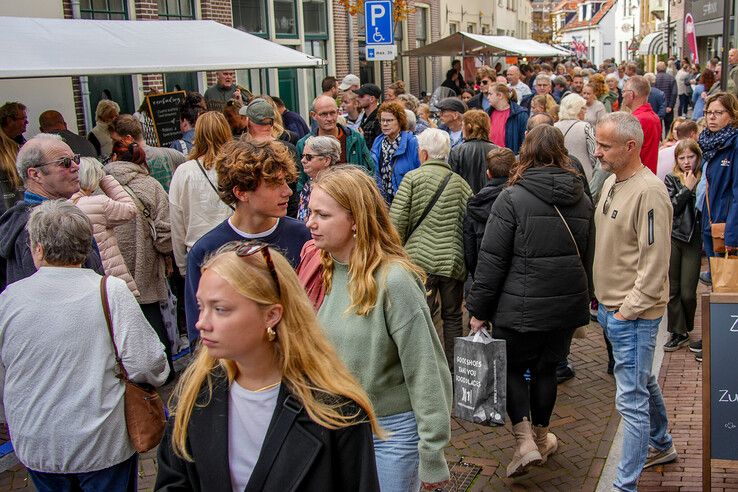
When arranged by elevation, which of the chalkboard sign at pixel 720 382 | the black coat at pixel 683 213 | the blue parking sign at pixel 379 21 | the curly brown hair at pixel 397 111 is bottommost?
the chalkboard sign at pixel 720 382

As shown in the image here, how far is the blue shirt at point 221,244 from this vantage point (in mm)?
3779

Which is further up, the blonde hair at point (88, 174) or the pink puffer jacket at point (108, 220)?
the blonde hair at point (88, 174)

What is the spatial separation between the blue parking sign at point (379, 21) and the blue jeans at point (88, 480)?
9.33m

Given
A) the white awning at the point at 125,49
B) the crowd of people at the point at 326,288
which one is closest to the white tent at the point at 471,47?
the white awning at the point at 125,49

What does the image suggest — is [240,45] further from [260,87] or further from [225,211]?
[260,87]

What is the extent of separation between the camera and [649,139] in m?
8.24

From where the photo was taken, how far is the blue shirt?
378 centimetres

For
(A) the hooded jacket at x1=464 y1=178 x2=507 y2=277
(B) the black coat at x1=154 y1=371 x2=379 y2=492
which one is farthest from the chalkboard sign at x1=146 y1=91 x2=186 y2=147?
(B) the black coat at x1=154 y1=371 x2=379 y2=492

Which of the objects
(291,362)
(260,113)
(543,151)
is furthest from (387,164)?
(291,362)

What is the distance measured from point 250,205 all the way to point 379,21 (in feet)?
28.3

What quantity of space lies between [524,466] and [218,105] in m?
5.08

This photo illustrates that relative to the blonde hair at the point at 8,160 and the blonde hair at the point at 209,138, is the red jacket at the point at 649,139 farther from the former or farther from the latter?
the blonde hair at the point at 8,160

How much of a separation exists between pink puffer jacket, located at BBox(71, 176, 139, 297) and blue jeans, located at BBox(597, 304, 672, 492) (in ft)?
9.90

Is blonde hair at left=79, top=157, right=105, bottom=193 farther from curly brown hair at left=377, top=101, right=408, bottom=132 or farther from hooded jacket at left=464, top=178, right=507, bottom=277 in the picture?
curly brown hair at left=377, top=101, right=408, bottom=132
